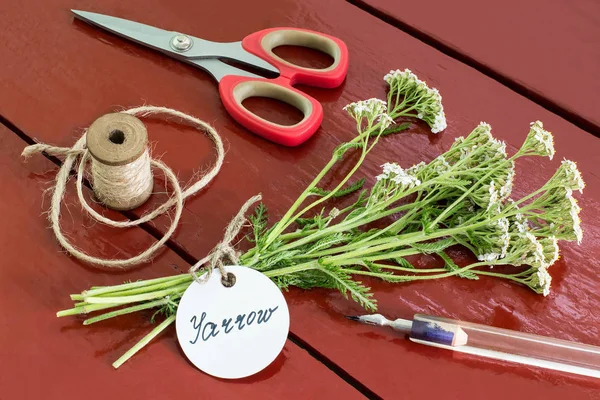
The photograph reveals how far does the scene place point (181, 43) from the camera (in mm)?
919

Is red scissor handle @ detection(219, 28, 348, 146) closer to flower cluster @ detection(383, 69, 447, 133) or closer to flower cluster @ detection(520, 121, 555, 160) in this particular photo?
flower cluster @ detection(383, 69, 447, 133)

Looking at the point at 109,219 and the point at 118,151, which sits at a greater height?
the point at 118,151

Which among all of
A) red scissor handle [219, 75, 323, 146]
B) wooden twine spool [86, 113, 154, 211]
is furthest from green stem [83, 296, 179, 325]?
red scissor handle [219, 75, 323, 146]

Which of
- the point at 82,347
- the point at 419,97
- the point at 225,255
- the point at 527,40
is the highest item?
the point at 527,40

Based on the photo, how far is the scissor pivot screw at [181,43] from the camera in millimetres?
918

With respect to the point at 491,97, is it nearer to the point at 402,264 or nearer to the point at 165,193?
the point at 402,264

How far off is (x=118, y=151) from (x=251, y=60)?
1.07ft

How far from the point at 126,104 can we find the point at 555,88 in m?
0.69

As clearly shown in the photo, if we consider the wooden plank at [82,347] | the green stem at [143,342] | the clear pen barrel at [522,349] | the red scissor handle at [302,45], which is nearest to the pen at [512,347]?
the clear pen barrel at [522,349]

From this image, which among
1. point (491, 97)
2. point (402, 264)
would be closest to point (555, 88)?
point (491, 97)

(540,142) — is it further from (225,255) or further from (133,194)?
(133,194)

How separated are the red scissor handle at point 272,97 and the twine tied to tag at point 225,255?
13cm

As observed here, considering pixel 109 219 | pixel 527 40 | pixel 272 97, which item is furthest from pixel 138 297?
pixel 527 40

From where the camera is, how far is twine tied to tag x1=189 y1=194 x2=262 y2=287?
0.72 metres
